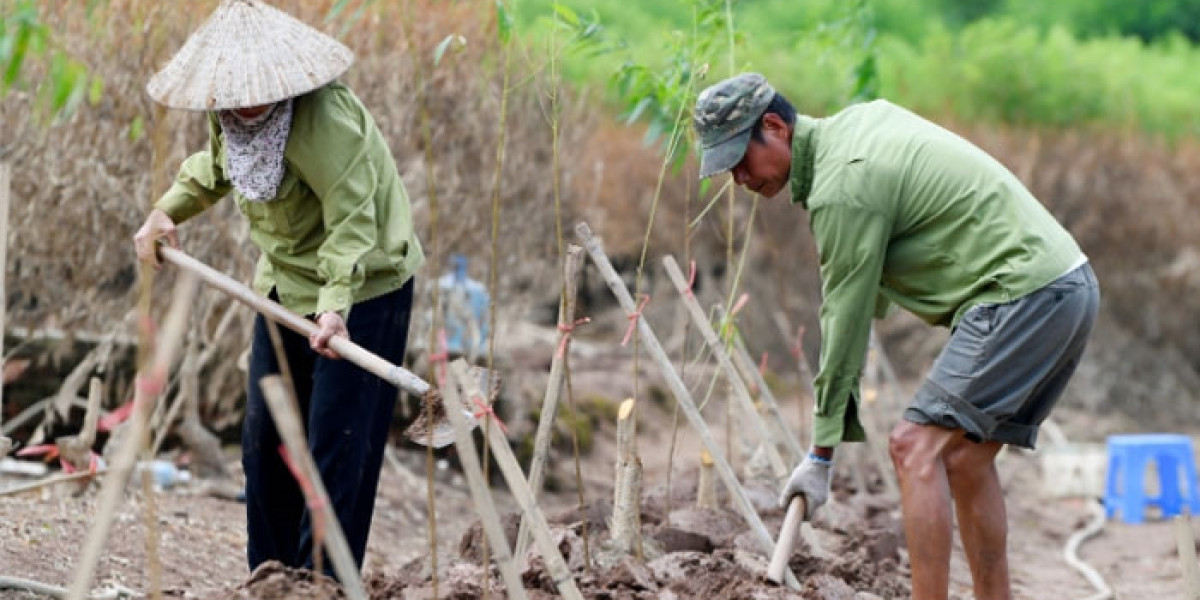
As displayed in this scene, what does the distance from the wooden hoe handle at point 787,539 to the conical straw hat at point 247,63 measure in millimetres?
1614

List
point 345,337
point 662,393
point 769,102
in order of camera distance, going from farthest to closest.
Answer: point 662,393 < point 769,102 < point 345,337

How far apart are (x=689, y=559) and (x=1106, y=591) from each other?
6.64ft

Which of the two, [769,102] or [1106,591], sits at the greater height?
[769,102]

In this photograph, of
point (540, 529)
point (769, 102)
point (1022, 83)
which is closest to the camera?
point (540, 529)

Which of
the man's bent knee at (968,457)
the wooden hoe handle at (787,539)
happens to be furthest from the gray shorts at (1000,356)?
the wooden hoe handle at (787,539)

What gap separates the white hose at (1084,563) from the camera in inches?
228

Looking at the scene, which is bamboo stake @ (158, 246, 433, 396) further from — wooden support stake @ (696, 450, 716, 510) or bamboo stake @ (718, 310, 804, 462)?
bamboo stake @ (718, 310, 804, 462)

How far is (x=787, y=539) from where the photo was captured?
4.15 m

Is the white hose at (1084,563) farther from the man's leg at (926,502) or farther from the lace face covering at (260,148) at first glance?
the lace face covering at (260,148)

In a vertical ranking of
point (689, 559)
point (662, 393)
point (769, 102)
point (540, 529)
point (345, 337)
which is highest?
point (769, 102)

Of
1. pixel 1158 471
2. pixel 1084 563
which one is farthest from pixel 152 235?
pixel 1158 471

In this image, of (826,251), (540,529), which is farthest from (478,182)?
(540,529)

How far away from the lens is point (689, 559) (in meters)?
4.50

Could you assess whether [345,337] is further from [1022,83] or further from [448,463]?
[1022,83]
